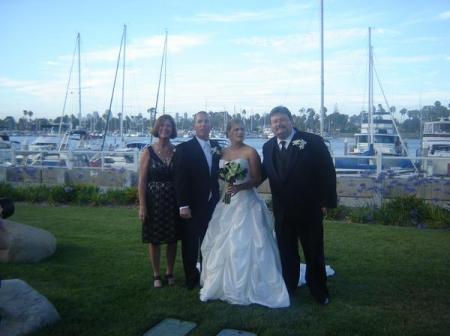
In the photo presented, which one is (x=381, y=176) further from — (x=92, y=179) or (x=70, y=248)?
(x=92, y=179)

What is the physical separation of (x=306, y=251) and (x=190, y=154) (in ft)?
5.98

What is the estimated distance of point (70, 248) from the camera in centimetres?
777

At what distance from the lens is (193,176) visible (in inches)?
223

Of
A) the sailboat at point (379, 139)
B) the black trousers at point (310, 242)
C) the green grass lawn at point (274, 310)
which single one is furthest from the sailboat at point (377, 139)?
the black trousers at point (310, 242)

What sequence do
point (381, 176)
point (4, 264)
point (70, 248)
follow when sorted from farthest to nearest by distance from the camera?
point (381, 176) < point (70, 248) < point (4, 264)

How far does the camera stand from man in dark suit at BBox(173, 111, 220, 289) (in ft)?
18.4

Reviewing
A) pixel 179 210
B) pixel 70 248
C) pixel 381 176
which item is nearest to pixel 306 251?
pixel 179 210

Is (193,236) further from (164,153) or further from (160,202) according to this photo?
(164,153)

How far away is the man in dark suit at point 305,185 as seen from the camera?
5285 mm

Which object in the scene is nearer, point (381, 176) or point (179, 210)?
point (179, 210)

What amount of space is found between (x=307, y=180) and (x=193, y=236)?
162cm

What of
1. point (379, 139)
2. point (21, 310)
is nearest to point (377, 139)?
point (379, 139)

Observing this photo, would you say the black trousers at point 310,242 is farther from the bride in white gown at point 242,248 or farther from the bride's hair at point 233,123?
the bride's hair at point 233,123

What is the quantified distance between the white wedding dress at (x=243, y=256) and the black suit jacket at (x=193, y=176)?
213 mm
